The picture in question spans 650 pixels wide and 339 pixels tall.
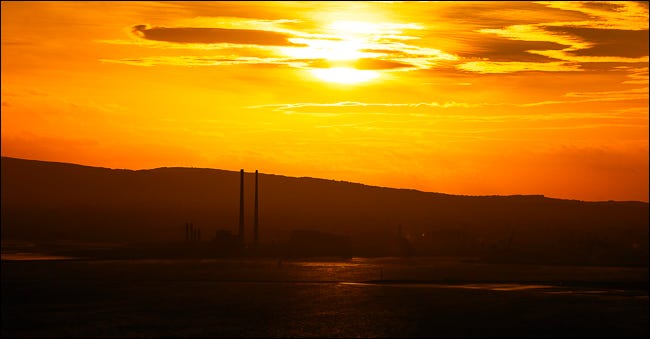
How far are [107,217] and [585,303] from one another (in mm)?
155021

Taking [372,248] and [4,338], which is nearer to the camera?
[4,338]

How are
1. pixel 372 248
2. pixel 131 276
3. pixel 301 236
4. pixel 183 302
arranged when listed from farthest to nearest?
pixel 372 248, pixel 301 236, pixel 131 276, pixel 183 302

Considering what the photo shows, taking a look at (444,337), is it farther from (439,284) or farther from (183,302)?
(439,284)

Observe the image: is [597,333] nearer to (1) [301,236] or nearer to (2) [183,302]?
(2) [183,302]

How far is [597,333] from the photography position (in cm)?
3969

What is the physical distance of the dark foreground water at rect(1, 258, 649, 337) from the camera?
40.4m

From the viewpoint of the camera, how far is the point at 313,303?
1997 inches

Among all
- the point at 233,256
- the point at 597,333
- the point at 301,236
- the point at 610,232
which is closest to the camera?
the point at 597,333

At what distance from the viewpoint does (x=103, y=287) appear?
59031 mm

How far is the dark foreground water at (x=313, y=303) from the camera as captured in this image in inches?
1592

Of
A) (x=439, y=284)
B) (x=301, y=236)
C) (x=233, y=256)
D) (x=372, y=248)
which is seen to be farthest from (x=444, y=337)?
(x=372, y=248)

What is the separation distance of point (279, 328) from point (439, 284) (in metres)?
25.1

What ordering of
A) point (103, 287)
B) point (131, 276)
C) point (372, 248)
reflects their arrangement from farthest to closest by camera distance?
point (372, 248)
point (131, 276)
point (103, 287)

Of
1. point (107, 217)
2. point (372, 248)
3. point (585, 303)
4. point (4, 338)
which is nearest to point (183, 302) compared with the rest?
point (4, 338)
